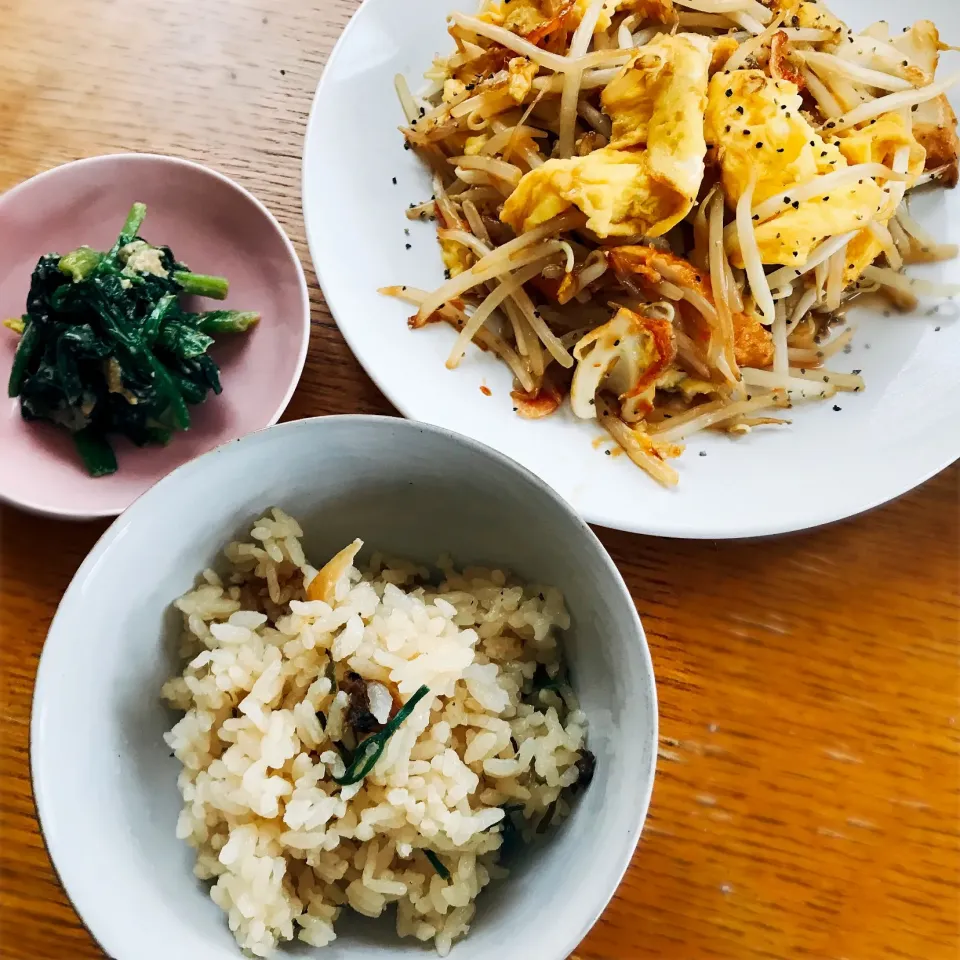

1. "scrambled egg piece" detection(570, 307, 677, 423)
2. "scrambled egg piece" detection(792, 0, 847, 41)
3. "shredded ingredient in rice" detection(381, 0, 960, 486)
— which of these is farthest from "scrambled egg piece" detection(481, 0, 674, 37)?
"scrambled egg piece" detection(570, 307, 677, 423)

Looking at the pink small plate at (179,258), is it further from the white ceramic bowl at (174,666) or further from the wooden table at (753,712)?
the white ceramic bowl at (174,666)

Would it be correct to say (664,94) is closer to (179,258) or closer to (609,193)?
(609,193)

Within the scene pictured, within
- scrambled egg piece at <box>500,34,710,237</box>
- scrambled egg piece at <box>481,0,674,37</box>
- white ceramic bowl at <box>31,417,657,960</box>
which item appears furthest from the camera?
scrambled egg piece at <box>481,0,674,37</box>

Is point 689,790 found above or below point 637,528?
below

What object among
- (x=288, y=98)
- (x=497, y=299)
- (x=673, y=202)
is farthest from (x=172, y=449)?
(x=673, y=202)

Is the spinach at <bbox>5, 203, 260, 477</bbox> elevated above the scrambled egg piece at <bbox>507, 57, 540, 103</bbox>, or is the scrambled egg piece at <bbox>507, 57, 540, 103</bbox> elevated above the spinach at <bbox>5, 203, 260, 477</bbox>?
the scrambled egg piece at <bbox>507, 57, 540, 103</bbox>

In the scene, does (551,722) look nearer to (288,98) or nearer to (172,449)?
(172,449)

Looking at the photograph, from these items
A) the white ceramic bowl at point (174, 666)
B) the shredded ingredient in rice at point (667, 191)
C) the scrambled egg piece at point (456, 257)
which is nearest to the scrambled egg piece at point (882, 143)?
the shredded ingredient in rice at point (667, 191)

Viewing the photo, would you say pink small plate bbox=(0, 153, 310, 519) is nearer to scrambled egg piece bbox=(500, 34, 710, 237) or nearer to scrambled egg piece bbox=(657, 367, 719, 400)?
scrambled egg piece bbox=(500, 34, 710, 237)
